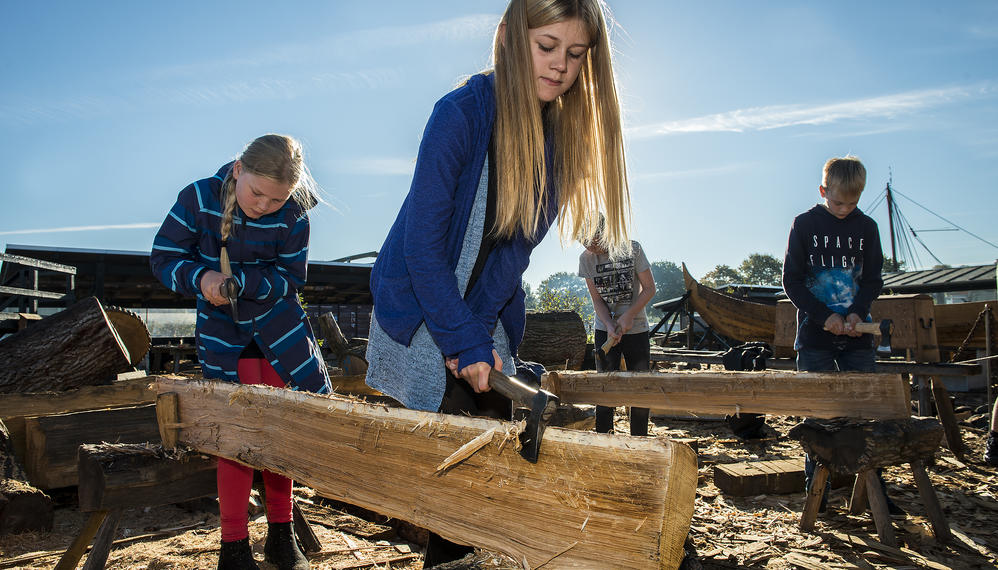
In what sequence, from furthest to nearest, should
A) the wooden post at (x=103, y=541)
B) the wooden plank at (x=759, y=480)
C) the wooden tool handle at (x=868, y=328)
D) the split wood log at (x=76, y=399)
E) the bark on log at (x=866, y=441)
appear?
the split wood log at (x=76, y=399), the wooden plank at (x=759, y=480), the wooden tool handle at (x=868, y=328), the bark on log at (x=866, y=441), the wooden post at (x=103, y=541)

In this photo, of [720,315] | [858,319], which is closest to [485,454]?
[858,319]

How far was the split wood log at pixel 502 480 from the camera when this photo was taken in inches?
46.8

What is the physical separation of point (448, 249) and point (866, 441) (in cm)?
227

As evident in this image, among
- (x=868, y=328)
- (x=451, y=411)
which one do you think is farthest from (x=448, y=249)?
(x=868, y=328)

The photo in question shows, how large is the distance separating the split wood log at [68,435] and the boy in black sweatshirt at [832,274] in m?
4.07

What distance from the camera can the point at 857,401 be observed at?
3.06 metres

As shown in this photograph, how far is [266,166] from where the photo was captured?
246 cm

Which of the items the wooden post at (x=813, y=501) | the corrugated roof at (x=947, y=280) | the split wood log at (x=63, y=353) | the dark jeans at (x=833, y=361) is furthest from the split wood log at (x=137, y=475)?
the corrugated roof at (x=947, y=280)

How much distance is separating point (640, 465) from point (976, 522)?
11.8 ft

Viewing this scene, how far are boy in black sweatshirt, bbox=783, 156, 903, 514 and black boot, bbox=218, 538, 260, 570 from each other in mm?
3154

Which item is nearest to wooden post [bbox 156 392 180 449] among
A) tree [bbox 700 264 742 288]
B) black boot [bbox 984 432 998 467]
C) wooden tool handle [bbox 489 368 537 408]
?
wooden tool handle [bbox 489 368 537 408]

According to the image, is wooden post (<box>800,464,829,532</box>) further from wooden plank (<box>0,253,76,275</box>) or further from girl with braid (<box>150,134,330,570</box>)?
wooden plank (<box>0,253,76,275</box>)

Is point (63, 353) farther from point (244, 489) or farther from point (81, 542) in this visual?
point (244, 489)

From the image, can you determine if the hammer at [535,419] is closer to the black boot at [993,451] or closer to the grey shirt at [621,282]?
the grey shirt at [621,282]
